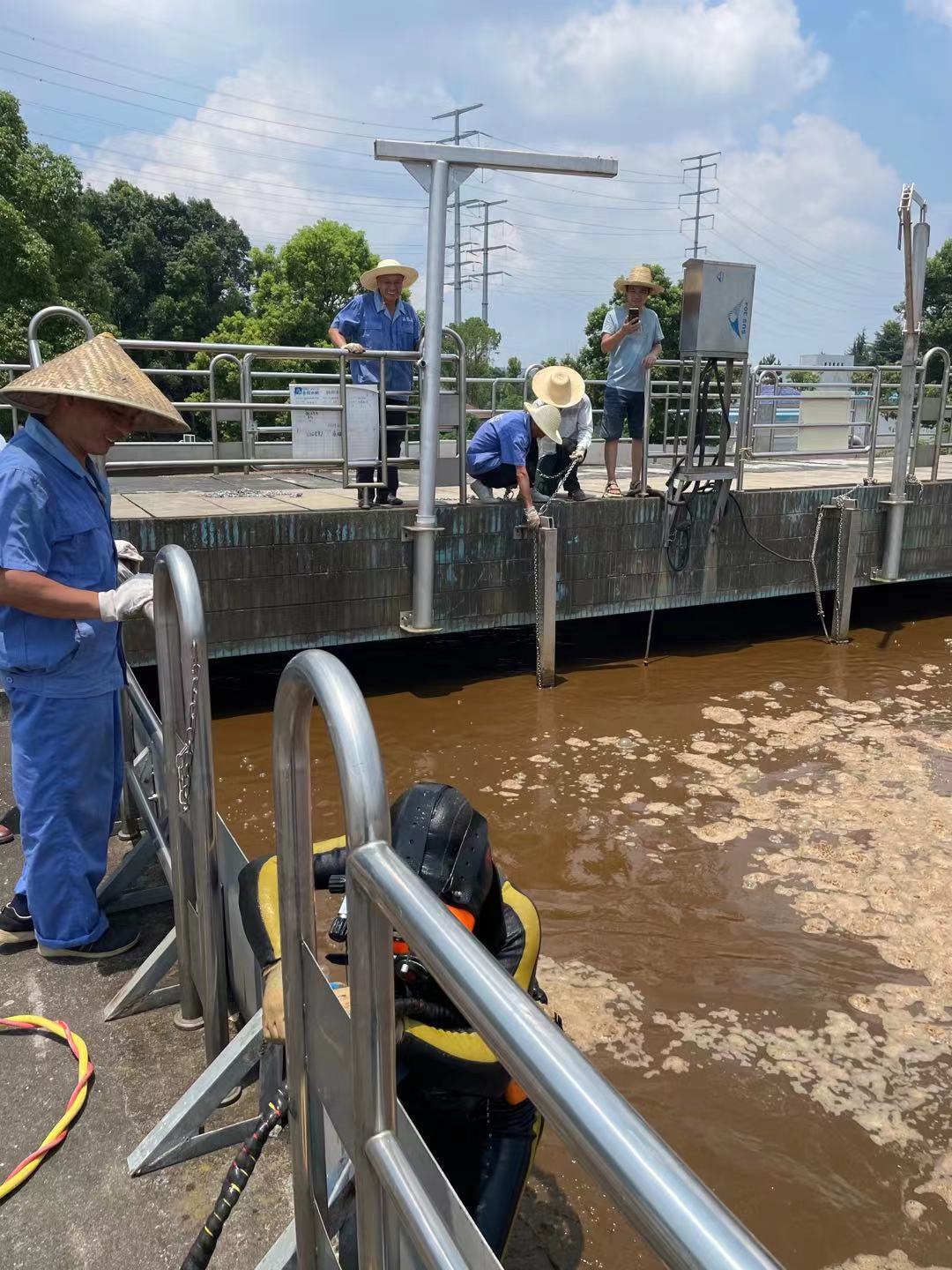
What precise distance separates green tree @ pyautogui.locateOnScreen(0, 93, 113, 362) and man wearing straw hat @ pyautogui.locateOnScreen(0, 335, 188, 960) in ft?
47.5

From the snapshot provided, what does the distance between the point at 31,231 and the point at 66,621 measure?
51.5 ft

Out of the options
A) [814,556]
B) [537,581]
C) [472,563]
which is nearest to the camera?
[472,563]

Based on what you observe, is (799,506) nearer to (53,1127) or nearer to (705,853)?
(705,853)

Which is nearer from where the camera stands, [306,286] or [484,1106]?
[484,1106]

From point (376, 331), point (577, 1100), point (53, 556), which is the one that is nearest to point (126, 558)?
point (53, 556)

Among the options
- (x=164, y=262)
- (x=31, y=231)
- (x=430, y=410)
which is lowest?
(x=430, y=410)

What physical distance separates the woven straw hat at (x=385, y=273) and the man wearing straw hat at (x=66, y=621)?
15.3 ft

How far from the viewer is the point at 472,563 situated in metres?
7.17

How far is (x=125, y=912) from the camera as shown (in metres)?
2.90

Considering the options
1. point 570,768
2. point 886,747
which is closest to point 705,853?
point 570,768

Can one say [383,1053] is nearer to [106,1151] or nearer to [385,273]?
[106,1151]

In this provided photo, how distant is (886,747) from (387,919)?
587cm

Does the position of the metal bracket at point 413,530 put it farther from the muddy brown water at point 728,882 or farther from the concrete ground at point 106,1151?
the concrete ground at point 106,1151

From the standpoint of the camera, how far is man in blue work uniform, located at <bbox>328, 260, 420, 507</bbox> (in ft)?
22.8
